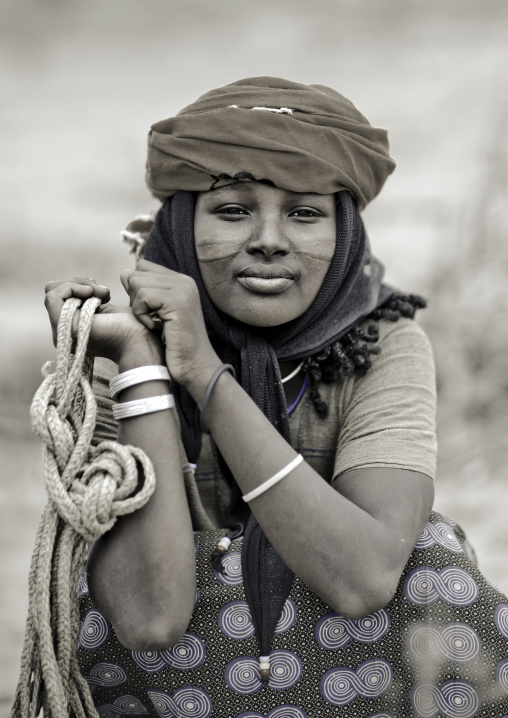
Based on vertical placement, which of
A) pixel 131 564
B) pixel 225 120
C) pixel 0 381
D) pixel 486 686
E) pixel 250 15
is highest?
pixel 250 15

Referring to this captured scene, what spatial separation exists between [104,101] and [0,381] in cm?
309

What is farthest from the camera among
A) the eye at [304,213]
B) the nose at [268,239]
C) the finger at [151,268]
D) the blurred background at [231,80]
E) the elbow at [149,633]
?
the blurred background at [231,80]

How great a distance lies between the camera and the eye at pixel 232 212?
2115 mm

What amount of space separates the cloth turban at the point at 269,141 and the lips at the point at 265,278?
0.75 feet

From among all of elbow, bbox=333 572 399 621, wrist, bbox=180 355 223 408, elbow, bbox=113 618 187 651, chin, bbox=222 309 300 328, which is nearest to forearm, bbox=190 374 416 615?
elbow, bbox=333 572 399 621

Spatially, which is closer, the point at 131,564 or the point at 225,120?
the point at 131,564

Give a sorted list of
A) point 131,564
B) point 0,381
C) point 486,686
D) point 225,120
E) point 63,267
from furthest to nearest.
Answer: point 63,267, point 0,381, point 225,120, point 486,686, point 131,564

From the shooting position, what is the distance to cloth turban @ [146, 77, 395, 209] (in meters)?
2.07

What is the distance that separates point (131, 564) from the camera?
1.73 metres

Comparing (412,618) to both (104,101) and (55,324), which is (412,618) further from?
(104,101)

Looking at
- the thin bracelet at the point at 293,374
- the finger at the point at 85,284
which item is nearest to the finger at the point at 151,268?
the finger at the point at 85,284

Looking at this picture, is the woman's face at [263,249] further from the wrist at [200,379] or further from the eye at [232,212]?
the wrist at [200,379]

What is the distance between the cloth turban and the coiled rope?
697 millimetres

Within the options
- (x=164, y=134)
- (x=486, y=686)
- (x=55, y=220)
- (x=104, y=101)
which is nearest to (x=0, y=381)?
(x=55, y=220)
